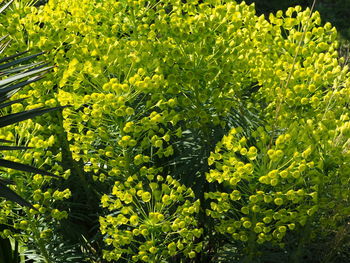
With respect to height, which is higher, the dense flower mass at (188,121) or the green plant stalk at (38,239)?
the dense flower mass at (188,121)

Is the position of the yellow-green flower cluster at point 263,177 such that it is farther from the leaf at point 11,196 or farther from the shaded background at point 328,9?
the shaded background at point 328,9

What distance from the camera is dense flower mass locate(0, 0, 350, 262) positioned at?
308cm

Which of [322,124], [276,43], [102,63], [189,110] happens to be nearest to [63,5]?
[102,63]

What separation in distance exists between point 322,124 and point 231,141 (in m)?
0.52

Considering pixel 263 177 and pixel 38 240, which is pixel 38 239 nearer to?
pixel 38 240

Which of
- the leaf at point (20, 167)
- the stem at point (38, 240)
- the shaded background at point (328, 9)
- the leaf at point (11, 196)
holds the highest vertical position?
the shaded background at point (328, 9)

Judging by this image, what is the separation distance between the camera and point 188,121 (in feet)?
12.4

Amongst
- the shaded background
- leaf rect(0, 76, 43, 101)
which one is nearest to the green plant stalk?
leaf rect(0, 76, 43, 101)

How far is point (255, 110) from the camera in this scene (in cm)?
404

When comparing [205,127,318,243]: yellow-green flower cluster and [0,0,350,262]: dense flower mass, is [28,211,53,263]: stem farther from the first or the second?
[205,127,318,243]: yellow-green flower cluster

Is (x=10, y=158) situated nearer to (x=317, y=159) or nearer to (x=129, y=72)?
(x=129, y=72)

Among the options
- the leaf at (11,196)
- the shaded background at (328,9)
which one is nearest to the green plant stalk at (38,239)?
the leaf at (11,196)

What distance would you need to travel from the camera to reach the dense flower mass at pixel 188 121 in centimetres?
308

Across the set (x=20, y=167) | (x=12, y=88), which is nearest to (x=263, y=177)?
(x=20, y=167)
